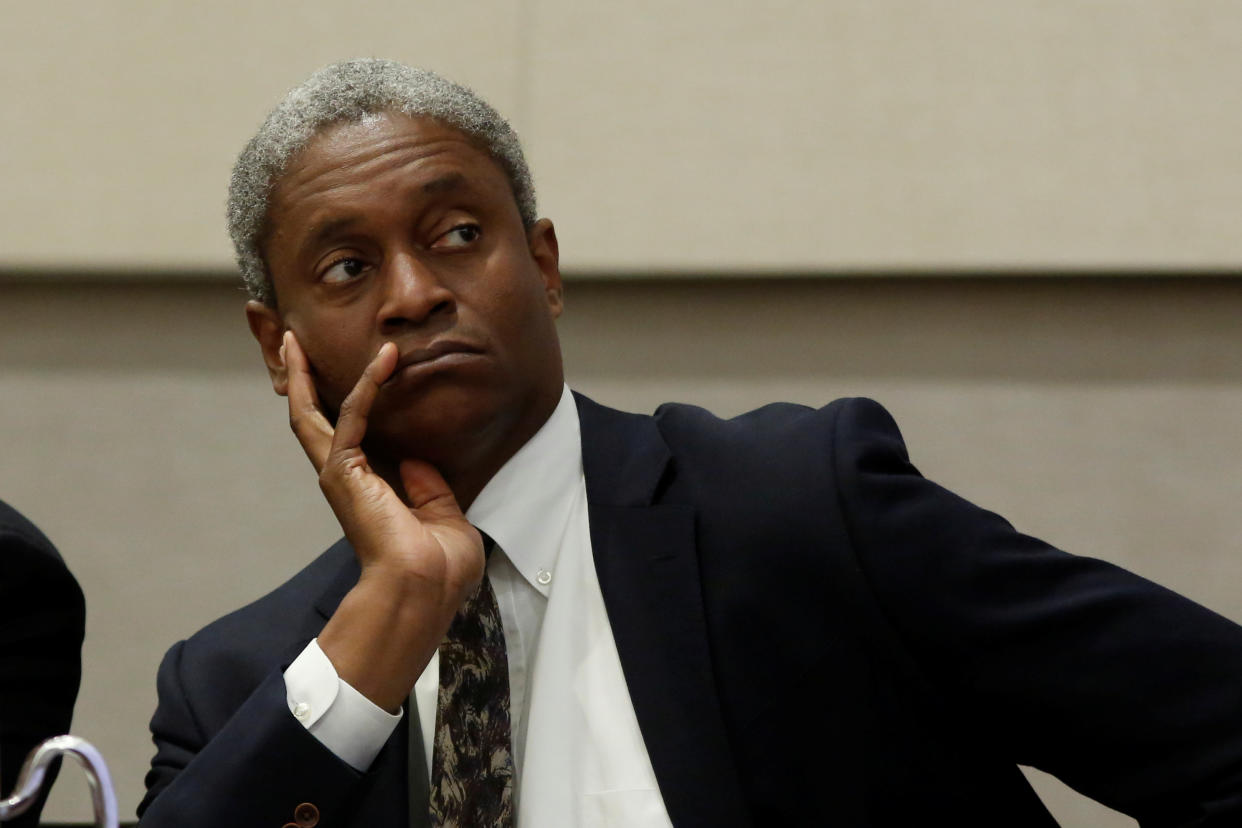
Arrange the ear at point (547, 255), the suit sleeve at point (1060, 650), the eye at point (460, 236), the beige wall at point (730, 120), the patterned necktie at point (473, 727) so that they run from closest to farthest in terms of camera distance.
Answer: the suit sleeve at point (1060, 650) → the patterned necktie at point (473, 727) → the eye at point (460, 236) → the ear at point (547, 255) → the beige wall at point (730, 120)

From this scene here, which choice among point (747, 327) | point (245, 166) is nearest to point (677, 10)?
point (747, 327)

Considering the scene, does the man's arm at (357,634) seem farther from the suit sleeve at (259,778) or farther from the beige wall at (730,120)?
the beige wall at (730,120)

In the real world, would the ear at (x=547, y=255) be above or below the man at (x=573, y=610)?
above

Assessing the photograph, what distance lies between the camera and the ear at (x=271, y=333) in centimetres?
162

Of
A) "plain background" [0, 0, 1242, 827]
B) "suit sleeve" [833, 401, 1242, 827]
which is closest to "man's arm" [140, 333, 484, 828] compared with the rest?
"suit sleeve" [833, 401, 1242, 827]

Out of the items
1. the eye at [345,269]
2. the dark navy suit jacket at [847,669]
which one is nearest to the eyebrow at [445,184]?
the eye at [345,269]

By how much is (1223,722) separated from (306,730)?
0.81 meters

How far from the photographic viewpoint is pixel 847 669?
4.56ft

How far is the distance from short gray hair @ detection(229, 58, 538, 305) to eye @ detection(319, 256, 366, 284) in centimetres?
13

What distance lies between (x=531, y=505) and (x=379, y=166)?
0.38 metres

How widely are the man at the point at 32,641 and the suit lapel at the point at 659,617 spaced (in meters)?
0.61

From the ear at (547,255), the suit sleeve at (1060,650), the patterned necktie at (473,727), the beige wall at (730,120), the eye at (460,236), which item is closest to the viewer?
the suit sleeve at (1060,650)

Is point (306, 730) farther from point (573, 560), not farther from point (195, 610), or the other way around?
point (195, 610)

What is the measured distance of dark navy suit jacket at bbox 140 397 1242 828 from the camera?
1270 mm
